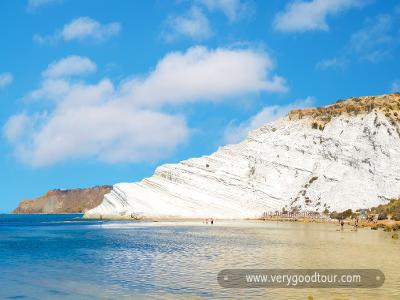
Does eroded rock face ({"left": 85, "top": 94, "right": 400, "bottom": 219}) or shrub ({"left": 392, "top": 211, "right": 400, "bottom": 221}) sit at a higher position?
eroded rock face ({"left": 85, "top": 94, "right": 400, "bottom": 219})

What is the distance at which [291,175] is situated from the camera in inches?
3679

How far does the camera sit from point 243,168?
9481 cm

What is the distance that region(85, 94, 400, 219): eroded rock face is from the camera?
8519 cm

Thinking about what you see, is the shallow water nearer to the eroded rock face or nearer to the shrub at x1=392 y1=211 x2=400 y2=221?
the shrub at x1=392 y1=211 x2=400 y2=221

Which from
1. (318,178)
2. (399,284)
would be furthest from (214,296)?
(318,178)

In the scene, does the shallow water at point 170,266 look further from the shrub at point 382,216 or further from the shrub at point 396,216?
the shrub at point 382,216

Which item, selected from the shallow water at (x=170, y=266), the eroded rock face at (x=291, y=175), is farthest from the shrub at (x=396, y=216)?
the shallow water at (x=170, y=266)

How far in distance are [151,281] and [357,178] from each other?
7117 centimetres

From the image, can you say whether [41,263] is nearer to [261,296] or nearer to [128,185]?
[261,296]

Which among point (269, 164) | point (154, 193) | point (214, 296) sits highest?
point (269, 164)

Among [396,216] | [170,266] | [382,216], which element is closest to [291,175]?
[382,216]

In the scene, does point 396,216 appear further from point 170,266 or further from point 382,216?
point 170,266

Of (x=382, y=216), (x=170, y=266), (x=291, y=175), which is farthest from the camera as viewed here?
(x=291, y=175)

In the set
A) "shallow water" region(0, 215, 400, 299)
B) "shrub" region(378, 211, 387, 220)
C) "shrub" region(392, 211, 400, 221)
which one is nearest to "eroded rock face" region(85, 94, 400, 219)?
"shrub" region(378, 211, 387, 220)
